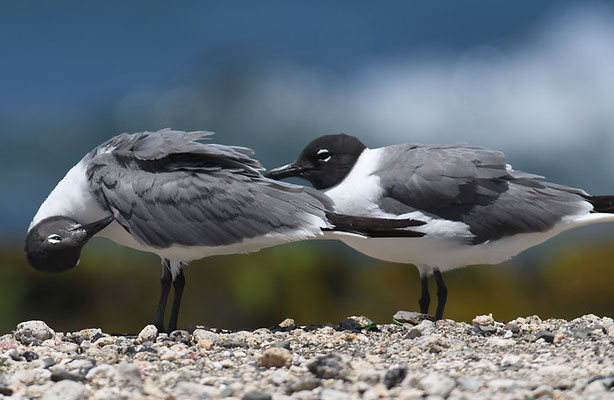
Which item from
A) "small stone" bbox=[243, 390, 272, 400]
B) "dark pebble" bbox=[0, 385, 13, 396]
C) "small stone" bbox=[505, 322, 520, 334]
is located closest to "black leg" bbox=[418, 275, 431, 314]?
"small stone" bbox=[505, 322, 520, 334]

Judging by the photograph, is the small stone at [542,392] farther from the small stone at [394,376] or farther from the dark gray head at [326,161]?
the dark gray head at [326,161]

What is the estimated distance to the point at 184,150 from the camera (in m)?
7.02

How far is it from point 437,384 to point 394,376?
0.28m

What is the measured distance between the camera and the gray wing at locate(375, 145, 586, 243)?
7.39m

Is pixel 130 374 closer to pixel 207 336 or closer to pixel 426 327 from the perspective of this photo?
pixel 207 336

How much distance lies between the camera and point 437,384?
14.5ft

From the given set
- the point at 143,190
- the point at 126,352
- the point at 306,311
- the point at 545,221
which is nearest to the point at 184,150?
the point at 143,190

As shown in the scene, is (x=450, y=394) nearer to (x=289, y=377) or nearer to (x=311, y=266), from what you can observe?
(x=289, y=377)

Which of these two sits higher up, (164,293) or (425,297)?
(164,293)

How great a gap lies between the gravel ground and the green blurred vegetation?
10.9ft

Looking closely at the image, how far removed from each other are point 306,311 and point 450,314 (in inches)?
73.6

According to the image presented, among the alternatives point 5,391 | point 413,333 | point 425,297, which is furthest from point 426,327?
point 5,391

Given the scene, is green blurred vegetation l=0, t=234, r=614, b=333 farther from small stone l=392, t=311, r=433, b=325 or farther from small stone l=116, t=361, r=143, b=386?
small stone l=116, t=361, r=143, b=386

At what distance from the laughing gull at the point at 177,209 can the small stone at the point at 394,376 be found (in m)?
2.26
